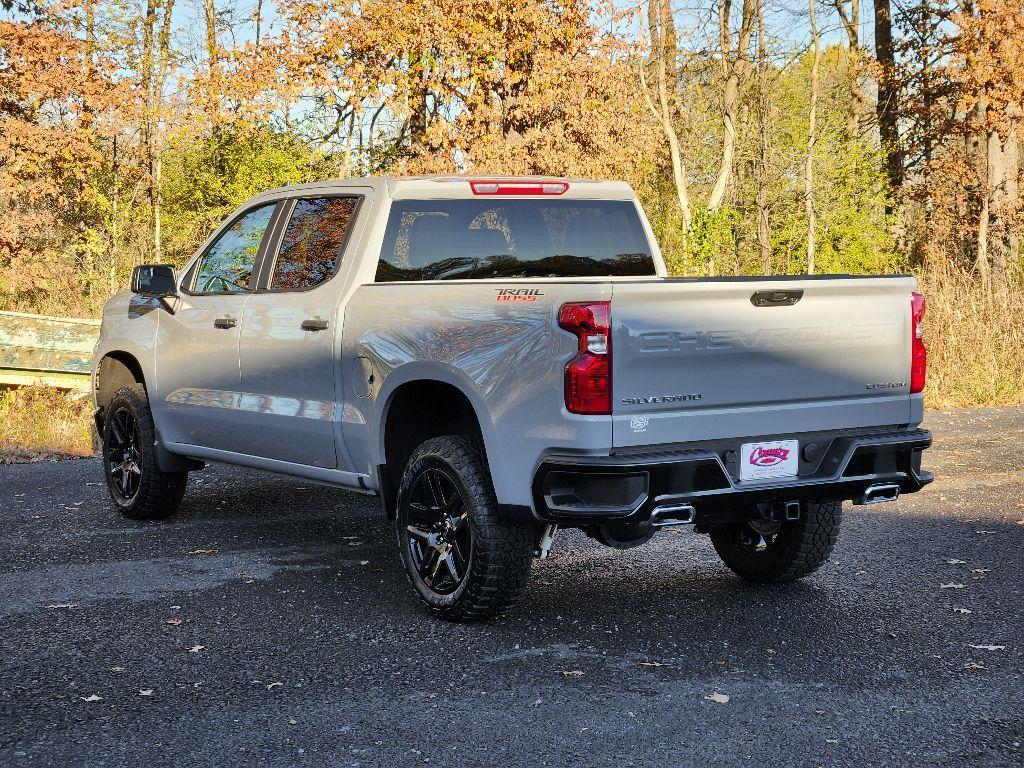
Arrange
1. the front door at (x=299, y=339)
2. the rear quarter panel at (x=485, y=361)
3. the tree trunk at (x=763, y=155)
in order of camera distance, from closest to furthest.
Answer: the rear quarter panel at (x=485, y=361)
the front door at (x=299, y=339)
the tree trunk at (x=763, y=155)

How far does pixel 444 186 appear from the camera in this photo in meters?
6.39

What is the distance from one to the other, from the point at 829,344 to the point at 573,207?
192 cm

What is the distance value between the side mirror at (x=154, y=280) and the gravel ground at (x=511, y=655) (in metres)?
1.54

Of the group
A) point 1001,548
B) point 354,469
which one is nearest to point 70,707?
point 354,469

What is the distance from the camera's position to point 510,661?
4969 millimetres

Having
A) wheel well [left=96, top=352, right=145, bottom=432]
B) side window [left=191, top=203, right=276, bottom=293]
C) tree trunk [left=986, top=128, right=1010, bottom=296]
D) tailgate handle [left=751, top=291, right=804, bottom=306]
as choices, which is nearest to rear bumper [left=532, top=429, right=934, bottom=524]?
tailgate handle [left=751, top=291, right=804, bottom=306]

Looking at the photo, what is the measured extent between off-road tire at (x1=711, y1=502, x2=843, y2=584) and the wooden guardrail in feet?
32.5

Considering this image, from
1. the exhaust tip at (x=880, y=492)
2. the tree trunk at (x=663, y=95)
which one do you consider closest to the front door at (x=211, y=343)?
the exhaust tip at (x=880, y=492)

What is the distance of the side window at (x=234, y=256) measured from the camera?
23.4 ft

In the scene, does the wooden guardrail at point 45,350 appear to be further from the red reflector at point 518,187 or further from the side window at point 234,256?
the red reflector at point 518,187

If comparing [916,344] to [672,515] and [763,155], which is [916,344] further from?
[763,155]

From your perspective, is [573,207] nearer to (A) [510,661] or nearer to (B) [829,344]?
(B) [829,344]

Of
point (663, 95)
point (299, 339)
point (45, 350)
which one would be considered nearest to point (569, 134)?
point (663, 95)

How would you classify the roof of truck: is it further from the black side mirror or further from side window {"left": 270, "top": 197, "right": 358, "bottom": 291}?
the black side mirror
